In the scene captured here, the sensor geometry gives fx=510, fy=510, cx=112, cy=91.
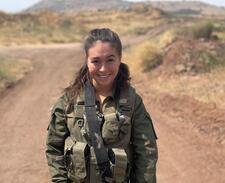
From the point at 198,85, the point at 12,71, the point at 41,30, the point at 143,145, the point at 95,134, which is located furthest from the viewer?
the point at 41,30

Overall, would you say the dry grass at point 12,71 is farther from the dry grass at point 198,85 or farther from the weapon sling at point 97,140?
the weapon sling at point 97,140

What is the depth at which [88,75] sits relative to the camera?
2.93 metres

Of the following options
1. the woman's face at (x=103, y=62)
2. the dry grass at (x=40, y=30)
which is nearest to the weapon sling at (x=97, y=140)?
the woman's face at (x=103, y=62)

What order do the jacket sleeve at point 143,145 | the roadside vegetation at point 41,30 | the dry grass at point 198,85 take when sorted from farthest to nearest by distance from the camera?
the roadside vegetation at point 41,30 → the dry grass at point 198,85 → the jacket sleeve at point 143,145

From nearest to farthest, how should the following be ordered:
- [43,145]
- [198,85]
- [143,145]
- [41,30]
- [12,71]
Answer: [143,145] < [43,145] < [198,85] < [12,71] < [41,30]

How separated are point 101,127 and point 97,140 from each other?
0.25ft

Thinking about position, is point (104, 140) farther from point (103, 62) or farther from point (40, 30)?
point (40, 30)

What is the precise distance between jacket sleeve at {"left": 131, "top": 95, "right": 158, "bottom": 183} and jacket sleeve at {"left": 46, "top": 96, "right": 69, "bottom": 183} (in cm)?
40

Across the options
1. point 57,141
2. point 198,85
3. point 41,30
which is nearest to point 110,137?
point 57,141

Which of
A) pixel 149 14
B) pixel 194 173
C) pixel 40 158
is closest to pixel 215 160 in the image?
pixel 194 173

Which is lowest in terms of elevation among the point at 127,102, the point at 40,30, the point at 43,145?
the point at 40,30

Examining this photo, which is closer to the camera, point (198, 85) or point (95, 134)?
point (95, 134)

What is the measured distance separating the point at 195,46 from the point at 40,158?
955 centimetres

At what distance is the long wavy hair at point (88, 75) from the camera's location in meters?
2.79
